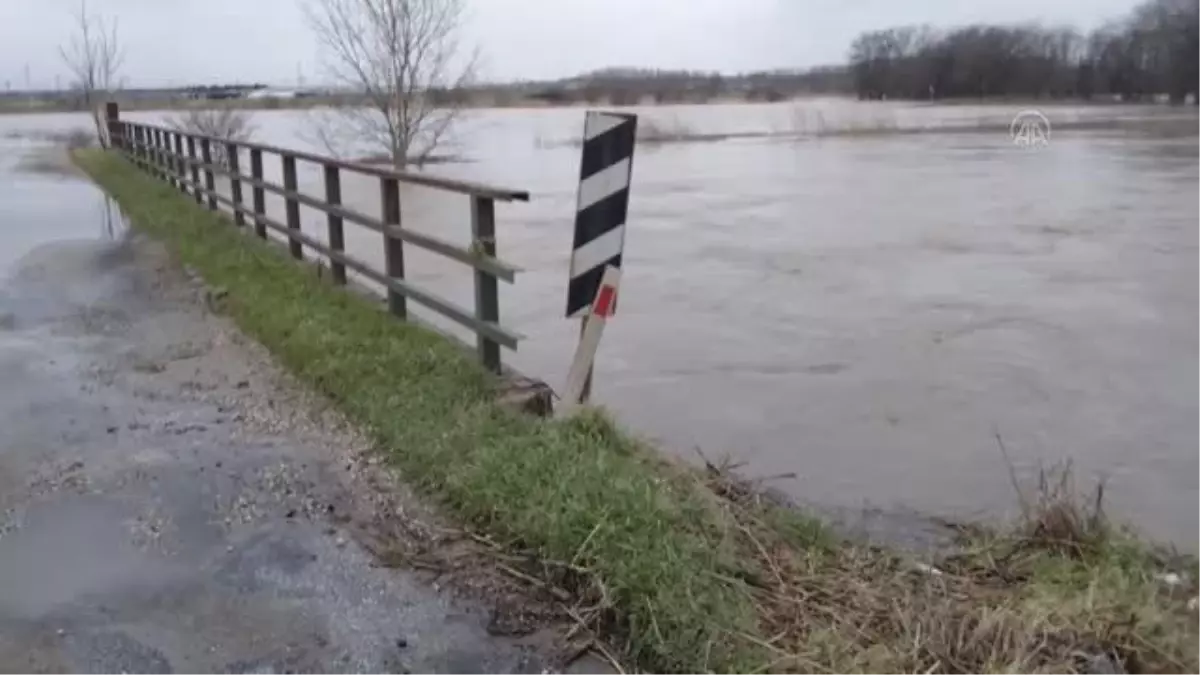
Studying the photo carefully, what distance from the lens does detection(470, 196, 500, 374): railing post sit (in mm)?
5805

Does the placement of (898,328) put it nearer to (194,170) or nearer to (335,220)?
(335,220)

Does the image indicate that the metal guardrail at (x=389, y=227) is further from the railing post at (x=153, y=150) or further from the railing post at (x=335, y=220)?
the railing post at (x=153, y=150)

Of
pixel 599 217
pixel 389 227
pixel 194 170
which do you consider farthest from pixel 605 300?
pixel 194 170

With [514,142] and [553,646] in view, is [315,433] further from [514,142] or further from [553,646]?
[514,142]

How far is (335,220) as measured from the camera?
838 centimetres

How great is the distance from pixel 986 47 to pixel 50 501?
114m

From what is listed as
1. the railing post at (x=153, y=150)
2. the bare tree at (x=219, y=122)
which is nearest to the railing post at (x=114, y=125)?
the bare tree at (x=219, y=122)

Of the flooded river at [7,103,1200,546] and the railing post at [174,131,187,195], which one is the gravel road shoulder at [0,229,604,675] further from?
the railing post at [174,131,187,195]

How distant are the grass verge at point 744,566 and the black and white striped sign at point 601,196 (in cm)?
77

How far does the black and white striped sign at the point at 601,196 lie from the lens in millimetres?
5285

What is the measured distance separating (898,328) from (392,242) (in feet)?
15.1

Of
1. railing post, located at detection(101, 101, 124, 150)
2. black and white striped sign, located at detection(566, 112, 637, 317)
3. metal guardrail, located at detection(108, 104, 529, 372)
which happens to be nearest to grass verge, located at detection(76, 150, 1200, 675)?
metal guardrail, located at detection(108, 104, 529, 372)

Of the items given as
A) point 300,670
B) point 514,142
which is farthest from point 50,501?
point 514,142

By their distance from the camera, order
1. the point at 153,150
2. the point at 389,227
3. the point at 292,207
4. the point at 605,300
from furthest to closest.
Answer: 1. the point at 153,150
2. the point at 292,207
3. the point at 389,227
4. the point at 605,300
